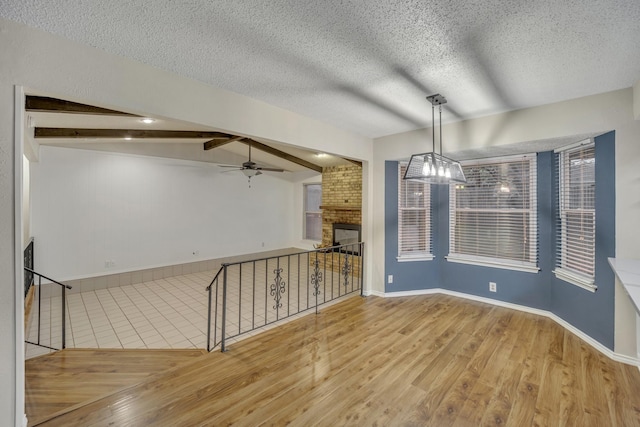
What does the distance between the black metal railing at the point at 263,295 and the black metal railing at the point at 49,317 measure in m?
1.54

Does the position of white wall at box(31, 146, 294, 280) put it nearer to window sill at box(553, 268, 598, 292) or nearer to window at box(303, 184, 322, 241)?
window at box(303, 184, 322, 241)

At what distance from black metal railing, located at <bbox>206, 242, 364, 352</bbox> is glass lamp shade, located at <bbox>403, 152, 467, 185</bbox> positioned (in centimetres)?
150

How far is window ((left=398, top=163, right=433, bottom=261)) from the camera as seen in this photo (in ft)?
15.2

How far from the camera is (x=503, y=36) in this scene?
6.08ft

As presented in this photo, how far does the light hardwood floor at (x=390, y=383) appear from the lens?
76.3 inches

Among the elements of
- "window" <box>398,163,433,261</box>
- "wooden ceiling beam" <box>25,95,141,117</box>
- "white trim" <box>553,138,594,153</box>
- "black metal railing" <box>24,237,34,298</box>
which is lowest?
"black metal railing" <box>24,237,34,298</box>

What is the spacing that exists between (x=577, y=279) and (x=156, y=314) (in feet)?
18.0

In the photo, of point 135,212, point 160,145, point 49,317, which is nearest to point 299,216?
point 160,145

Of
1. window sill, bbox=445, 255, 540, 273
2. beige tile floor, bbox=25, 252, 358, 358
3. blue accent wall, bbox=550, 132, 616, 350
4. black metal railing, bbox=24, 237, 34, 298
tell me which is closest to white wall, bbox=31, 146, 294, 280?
black metal railing, bbox=24, 237, 34, 298

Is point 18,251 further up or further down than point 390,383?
further up

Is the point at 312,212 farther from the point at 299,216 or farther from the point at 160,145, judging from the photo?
the point at 160,145

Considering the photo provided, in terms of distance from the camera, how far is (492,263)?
4117mm

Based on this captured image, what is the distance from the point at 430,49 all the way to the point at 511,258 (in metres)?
3.32

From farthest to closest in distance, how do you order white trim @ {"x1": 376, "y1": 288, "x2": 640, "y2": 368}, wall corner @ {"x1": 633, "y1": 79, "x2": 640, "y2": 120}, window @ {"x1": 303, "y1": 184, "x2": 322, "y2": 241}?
1. window @ {"x1": 303, "y1": 184, "x2": 322, "y2": 241}
2. white trim @ {"x1": 376, "y1": 288, "x2": 640, "y2": 368}
3. wall corner @ {"x1": 633, "y1": 79, "x2": 640, "y2": 120}
